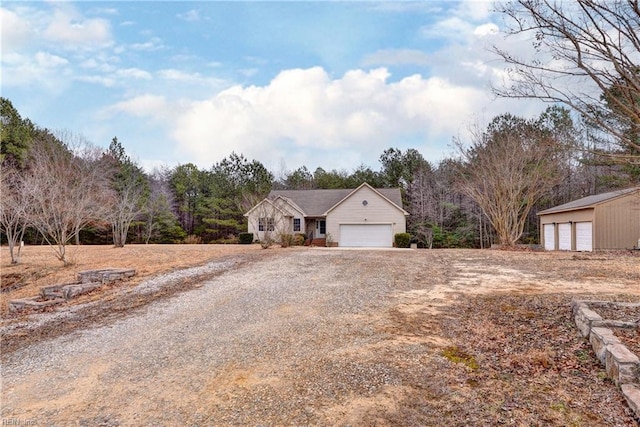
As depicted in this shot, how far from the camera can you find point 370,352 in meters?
4.59

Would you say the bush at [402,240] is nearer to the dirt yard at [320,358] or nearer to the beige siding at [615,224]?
the beige siding at [615,224]

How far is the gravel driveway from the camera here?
11.2 ft

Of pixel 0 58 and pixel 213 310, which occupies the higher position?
pixel 0 58

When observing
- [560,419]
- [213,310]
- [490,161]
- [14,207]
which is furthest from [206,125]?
[560,419]

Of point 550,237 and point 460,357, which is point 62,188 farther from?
point 550,237

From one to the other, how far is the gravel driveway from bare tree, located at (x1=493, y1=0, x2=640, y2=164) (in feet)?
12.9

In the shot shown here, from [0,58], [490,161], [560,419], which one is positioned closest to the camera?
[560,419]

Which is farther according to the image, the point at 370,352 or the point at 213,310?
the point at 213,310

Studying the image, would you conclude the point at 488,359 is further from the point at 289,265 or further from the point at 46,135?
the point at 46,135

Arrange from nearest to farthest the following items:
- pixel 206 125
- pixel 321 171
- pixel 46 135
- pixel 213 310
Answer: pixel 213 310, pixel 206 125, pixel 46 135, pixel 321 171

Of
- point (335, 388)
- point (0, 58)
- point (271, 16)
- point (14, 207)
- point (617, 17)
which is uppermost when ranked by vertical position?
point (271, 16)

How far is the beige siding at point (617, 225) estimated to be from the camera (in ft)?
61.7

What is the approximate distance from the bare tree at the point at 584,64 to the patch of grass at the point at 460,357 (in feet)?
9.17

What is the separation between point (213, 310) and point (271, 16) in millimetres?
7721
